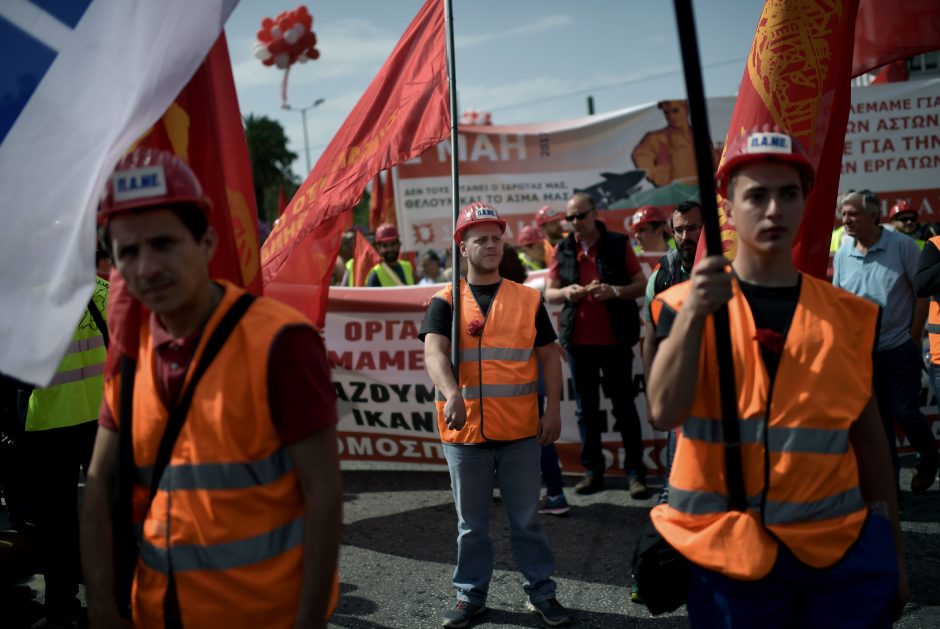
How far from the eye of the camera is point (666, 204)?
44.9 ft

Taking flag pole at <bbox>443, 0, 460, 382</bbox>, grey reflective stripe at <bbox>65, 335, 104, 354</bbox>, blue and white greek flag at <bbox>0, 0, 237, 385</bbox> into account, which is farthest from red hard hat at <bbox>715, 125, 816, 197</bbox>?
grey reflective stripe at <bbox>65, 335, 104, 354</bbox>

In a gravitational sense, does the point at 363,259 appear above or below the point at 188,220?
above

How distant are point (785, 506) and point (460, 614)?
2604 mm

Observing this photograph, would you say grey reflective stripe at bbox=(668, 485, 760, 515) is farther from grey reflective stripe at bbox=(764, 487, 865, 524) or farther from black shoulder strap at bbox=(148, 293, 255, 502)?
black shoulder strap at bbox=(148, 293, 255, 502)

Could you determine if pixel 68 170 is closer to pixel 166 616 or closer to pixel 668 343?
pixel 166 616

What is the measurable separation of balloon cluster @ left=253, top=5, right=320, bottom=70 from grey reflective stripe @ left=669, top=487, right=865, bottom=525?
43.6ft

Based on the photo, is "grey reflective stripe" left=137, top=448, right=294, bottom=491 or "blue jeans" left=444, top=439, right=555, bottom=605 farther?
"blue jeans" left=444, top=439, right=555, bottom=605

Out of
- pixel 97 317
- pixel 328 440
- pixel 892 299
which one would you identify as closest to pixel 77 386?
pixel 97 317

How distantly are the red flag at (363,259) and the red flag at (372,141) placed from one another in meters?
5.54

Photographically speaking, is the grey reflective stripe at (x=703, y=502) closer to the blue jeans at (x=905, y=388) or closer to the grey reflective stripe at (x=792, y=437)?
the grey reflective stripe at (x=792, y=437)

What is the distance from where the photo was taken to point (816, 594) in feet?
7.47

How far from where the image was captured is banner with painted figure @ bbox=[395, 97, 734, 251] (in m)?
13.5

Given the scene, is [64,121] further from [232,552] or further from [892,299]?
[892,299]

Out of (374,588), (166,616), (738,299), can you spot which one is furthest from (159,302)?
(374,588)
